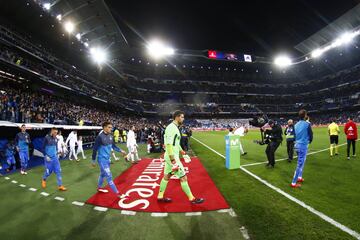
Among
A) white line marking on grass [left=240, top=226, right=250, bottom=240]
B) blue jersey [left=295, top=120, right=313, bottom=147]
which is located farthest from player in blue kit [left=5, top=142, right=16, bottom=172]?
blue jersey [left=295, top=120, right=313, bottom=147]

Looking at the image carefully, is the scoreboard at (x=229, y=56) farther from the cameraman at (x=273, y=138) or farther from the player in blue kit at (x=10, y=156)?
the player in blue kit at (x=10, y=156)

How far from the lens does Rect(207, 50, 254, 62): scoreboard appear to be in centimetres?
6631

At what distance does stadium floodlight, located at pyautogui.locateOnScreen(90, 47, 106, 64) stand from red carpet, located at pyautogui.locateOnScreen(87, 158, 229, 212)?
3870cm

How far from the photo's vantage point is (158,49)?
58.5 meters

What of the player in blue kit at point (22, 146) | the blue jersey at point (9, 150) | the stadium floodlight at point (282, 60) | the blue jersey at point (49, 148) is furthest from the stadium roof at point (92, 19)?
the stadium floodlight at point (282, 60)

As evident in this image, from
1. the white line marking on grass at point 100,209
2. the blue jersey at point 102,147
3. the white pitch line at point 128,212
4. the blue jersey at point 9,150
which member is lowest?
the white line marking on grass at point 100,209

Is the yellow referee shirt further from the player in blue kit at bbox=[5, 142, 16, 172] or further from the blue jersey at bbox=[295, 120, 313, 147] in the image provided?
the player in blue kit at bbox=[5, 142, 16, 172]

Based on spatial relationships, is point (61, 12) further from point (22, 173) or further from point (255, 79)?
point (255, 79)

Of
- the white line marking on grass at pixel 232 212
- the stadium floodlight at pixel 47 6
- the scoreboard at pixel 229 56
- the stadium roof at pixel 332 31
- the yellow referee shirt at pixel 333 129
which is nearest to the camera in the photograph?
the white line marking on grass at pixel 232 212

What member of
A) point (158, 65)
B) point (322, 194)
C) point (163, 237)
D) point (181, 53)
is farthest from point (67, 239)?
point (158, 65)

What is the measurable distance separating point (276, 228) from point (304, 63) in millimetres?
82903

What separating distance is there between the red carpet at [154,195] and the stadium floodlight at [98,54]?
38701mm

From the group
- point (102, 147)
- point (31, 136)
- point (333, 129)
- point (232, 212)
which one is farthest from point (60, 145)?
point (333, 129)

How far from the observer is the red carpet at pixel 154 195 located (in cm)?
549
